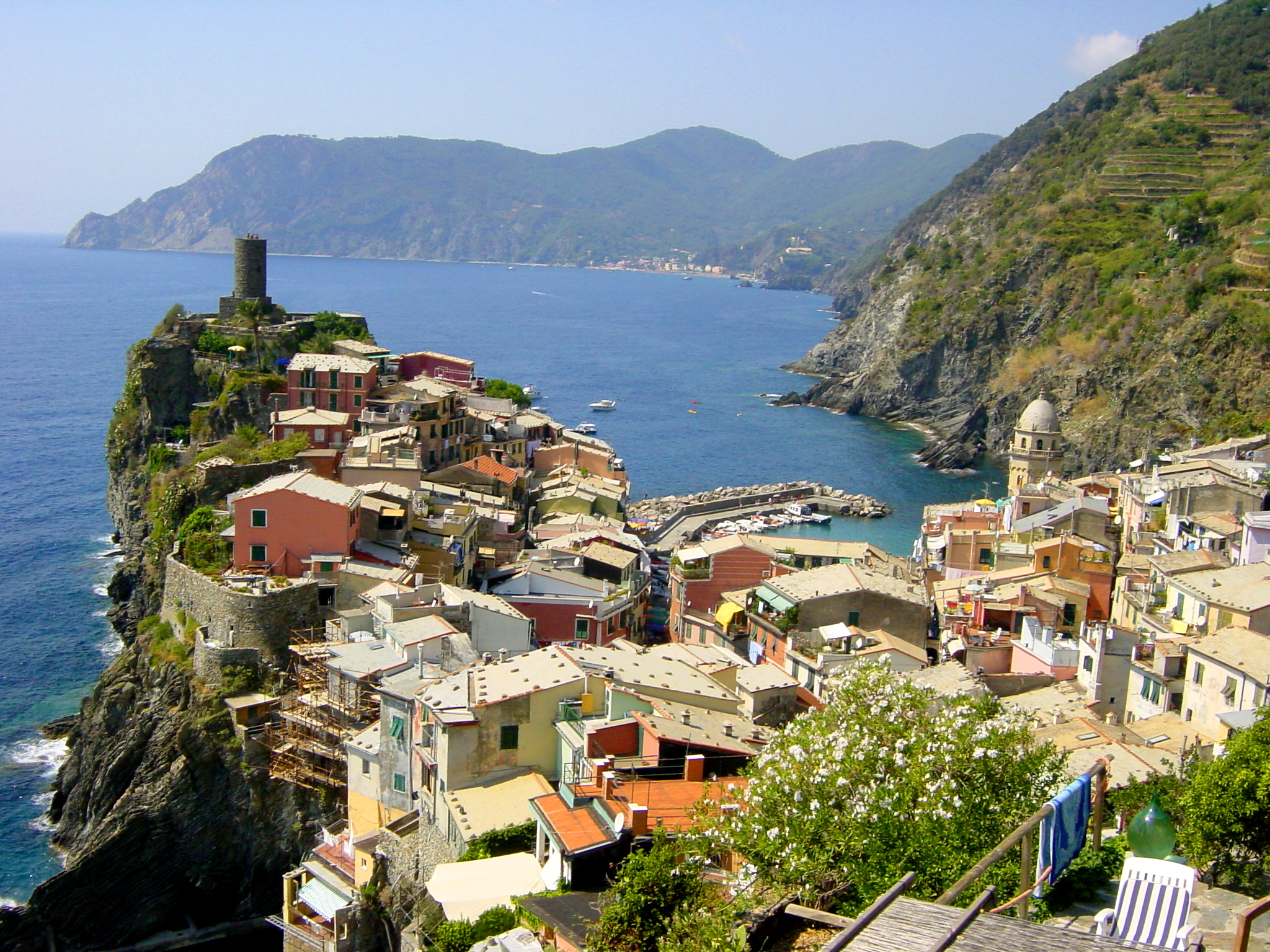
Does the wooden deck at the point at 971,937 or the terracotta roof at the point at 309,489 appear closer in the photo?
the wooden deck at the point at 971,937

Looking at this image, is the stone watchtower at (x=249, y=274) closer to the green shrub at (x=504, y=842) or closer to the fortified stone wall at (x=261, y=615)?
the fortified stone wall at (x=261, y=615)

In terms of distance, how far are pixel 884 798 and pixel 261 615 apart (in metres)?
17.9

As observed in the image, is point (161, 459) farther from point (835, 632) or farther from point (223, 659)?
point (835, 632)

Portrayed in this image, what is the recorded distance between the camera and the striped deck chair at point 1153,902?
8.45 m

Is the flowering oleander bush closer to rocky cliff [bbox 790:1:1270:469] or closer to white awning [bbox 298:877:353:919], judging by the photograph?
white awning [bbox 298:877:353:919]

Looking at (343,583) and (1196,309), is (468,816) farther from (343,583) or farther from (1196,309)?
(1196,309)

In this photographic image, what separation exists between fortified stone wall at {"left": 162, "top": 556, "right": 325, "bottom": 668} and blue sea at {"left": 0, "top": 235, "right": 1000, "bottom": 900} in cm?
637

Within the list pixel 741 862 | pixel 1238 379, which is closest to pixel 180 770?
pixel 741 862

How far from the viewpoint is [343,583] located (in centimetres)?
2792

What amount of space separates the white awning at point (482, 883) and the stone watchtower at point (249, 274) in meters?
38.0

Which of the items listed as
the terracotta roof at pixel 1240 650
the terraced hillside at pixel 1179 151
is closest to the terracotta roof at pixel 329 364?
the terracotta roof at pixel 1240 650

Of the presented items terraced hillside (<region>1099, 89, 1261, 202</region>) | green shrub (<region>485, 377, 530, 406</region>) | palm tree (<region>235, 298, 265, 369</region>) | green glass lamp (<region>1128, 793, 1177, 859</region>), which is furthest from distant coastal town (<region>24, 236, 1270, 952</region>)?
terraced hillside (<region>1099, 89, 1261, 202</region>)

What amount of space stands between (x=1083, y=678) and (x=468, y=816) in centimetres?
1264

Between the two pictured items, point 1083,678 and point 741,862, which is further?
point 1083,678
